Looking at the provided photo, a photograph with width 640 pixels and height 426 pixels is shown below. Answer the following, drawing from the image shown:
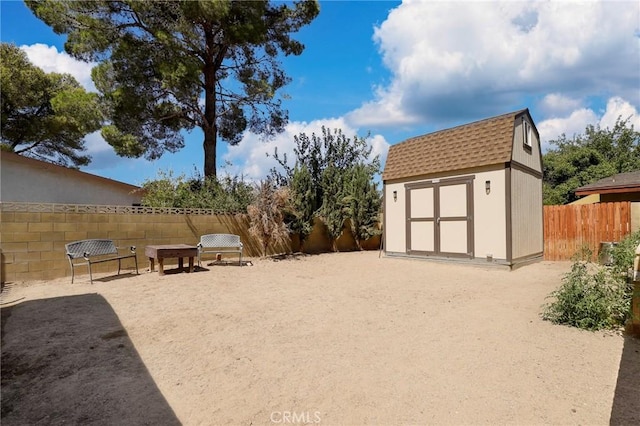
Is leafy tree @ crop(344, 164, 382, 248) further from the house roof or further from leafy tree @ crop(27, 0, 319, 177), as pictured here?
A: leafy tree @ crop(27, 0, 319, 177)

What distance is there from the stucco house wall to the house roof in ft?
28.6

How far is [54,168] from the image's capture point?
38.1 ft

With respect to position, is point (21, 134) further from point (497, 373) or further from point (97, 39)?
point (497, 373)

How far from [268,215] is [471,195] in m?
5.94

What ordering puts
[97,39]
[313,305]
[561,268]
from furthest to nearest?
[97,39], [561,268], [313,305]

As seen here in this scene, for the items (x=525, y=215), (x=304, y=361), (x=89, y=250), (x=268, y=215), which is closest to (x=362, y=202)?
(x=268, y=215)

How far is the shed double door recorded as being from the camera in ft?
31.1

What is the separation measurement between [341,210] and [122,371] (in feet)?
35.2

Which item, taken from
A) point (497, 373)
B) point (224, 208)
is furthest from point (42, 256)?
point (497, 373)

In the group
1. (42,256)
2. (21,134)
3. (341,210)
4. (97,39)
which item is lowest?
(42,256)

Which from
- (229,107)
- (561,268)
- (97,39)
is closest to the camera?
(561,268)

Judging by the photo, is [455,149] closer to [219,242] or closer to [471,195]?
[471,195]

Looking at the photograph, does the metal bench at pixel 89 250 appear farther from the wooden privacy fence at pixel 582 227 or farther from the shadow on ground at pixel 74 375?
the wooden privacy fence at pixel 582 227

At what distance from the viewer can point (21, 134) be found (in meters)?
15.3
